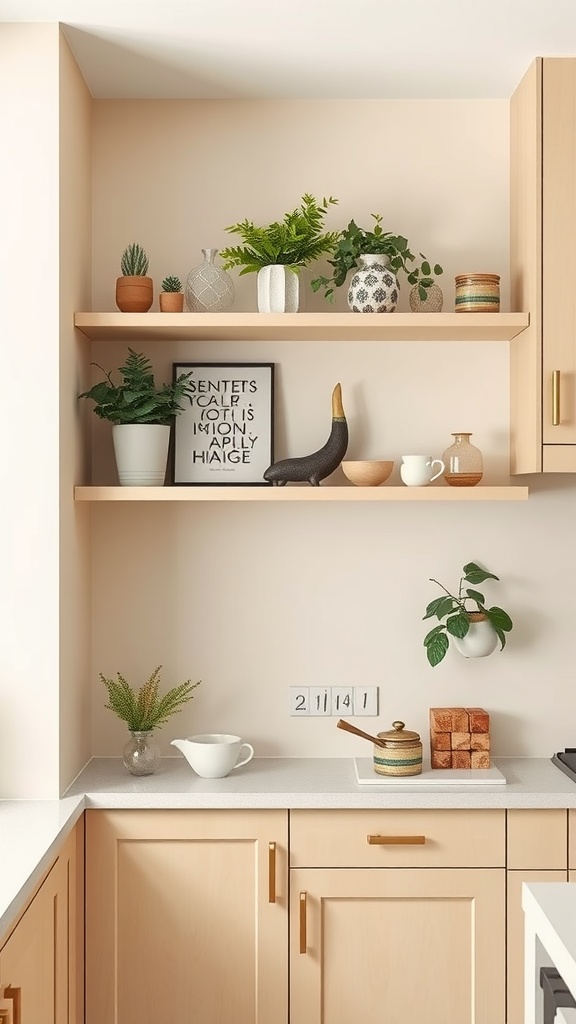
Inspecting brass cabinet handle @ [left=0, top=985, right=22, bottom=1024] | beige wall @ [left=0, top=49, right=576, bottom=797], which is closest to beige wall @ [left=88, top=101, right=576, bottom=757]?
beige wall @ [left=0, top=49, right=576, bottom=797]

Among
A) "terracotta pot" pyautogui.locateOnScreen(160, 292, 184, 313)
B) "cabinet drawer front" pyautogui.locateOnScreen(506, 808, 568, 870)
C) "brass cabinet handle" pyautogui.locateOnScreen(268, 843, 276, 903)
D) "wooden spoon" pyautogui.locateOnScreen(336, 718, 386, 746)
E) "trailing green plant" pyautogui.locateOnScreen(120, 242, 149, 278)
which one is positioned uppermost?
"trailing green plant" pyautogui.locateOnScreen(120, 242, 149, 278)

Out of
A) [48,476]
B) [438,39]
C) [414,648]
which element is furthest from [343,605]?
[438,39]

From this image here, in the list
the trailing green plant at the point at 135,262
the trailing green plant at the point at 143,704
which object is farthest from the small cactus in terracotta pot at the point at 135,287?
the trailing green plant at the point at 143,704

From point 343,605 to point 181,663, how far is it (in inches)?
18.7

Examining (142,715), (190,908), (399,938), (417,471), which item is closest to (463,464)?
(417,471)

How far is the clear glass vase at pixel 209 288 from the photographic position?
8.79 feet

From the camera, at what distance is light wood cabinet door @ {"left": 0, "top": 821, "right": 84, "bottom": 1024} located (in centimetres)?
181

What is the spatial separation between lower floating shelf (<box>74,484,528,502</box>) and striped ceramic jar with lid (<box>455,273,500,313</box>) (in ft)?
1.52

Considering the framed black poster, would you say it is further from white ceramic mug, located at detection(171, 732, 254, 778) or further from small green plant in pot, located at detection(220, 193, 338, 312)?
white ceramic mug, located at detection(171, 732, 254, 778)

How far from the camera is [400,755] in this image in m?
2.55

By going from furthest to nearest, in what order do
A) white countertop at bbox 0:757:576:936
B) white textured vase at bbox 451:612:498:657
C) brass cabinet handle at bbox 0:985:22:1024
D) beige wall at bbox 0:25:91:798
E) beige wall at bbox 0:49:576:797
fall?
beige wall at bbox 0:49:576:797
white textured vase at bbox 451:612:498:657
beige wall at bbox 0:25:91:798
white countertop at bbox 0:757:576:936
brass cabinet handle at bbox 0:985:22:1024

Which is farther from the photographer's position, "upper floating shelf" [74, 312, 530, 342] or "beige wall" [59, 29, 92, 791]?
"upper floating shelf" [74, 312, 530, 342]

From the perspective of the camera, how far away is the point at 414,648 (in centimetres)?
284

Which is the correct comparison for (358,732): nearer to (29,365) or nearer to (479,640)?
(479,640)
